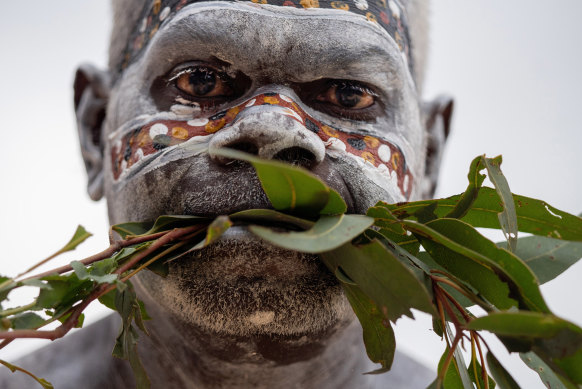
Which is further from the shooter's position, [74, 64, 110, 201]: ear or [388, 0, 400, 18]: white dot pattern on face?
[74, 64, 110, 201]: ear

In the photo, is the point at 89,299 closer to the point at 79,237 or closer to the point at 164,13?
the point at 79,237

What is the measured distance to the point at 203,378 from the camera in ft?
5.03

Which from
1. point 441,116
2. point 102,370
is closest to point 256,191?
point 102,370

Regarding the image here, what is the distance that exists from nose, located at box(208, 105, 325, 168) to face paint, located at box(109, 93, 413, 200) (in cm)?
3

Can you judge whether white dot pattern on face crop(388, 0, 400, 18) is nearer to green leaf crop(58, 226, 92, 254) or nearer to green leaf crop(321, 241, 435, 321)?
green leaf crop(321, 241, 435, 321)

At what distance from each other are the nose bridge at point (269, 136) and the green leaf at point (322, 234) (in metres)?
0.24

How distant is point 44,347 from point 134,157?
0.99 meters

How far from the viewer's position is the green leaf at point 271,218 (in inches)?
39.5

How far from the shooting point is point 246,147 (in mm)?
1192

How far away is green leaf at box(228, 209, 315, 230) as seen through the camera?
3.29 ft

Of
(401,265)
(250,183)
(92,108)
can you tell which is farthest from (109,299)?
(92,108)

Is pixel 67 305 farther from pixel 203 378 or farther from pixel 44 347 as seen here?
pixel 44 347

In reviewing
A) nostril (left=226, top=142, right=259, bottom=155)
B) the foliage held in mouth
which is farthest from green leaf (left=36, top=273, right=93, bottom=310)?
nostril (left=226, top=142, right=259, bottom=155)

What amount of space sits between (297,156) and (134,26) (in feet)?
2.64
